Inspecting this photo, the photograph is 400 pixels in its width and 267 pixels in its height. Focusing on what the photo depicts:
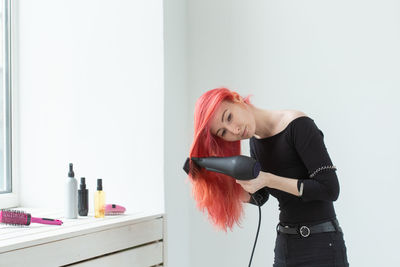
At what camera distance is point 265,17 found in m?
1.85

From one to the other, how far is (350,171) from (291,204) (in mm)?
453

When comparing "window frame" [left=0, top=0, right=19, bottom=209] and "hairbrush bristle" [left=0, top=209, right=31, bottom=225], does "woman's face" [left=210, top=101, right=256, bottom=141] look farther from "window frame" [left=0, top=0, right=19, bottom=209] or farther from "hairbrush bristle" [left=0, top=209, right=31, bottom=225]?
"window frame" [left=0, top=0, right=19, bottom=209]

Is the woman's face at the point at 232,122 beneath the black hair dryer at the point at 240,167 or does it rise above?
above

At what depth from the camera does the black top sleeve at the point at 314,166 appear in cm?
123

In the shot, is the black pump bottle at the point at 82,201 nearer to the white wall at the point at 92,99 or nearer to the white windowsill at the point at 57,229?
the white windowsill at the point at 57,229

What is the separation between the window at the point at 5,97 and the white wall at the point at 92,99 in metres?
0.05

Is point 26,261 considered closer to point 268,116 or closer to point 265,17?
point 268,116

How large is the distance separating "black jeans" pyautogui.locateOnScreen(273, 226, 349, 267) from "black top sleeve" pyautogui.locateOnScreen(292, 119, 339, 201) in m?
0.12

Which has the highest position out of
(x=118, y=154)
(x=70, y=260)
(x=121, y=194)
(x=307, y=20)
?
(x=307, y=20)

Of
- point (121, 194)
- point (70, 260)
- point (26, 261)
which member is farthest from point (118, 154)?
point (26, 261)

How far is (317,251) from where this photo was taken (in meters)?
1.28

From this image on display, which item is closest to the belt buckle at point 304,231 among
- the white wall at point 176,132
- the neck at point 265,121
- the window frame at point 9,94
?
the neck at point 265,121

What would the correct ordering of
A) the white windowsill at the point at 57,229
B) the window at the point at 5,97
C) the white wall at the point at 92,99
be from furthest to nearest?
the window at the point at 5,97 → the white wall at the point at 92,99 → the white windowsill at the point at 57,229

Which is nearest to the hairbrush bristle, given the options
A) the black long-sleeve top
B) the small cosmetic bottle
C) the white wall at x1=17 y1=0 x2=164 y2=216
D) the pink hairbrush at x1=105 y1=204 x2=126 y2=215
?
the small cosmetic bottle
